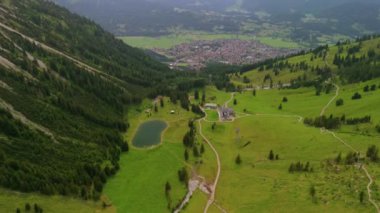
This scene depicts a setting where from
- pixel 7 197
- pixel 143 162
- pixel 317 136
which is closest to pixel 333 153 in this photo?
pixel 317 136

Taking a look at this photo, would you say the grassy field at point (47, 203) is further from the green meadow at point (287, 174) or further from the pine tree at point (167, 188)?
the green meadow at point (287, 174)

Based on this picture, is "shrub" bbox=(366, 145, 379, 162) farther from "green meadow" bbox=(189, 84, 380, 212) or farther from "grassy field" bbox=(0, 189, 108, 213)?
"grassy field" bbox=(0, 189, 108, 213)

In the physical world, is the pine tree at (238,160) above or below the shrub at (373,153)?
below

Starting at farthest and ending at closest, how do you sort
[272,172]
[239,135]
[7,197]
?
[239,135] < [272,172] < [7,197]

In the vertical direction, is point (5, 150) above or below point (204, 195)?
above

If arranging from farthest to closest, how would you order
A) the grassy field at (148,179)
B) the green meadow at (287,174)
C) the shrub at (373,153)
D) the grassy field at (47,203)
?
the shrub at (373,153) → the grassy field at (148,179) → the green meadow at (287,174) → the grassy field at (47,203)

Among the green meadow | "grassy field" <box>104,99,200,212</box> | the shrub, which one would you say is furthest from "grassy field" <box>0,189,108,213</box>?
the shrub

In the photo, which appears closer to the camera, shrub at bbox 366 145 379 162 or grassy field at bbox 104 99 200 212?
grassy field at bbox 104 99 200 212

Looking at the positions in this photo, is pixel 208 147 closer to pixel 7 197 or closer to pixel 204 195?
pixel 204 195

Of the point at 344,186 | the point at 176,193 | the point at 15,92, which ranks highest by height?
the point at 15,92

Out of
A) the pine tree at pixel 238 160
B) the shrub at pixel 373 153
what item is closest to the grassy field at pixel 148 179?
the pine tree at pixel 238 160

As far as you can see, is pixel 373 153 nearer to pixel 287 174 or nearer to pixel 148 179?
pixel 287 174
